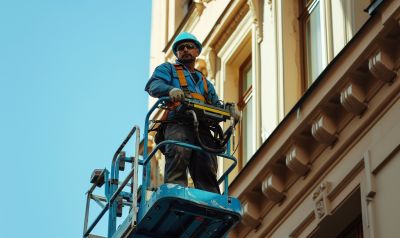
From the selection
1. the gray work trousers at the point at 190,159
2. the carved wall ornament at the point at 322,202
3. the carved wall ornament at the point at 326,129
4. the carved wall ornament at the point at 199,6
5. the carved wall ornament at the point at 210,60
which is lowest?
the carved wall ornament at the point at 322,202

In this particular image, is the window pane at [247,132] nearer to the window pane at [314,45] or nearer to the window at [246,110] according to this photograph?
the window at [246,110]

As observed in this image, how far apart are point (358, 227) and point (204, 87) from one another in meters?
3.03

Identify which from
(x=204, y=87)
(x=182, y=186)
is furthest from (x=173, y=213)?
(x=204, y=87)

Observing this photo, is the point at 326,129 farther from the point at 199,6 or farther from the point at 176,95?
the point at 199,6

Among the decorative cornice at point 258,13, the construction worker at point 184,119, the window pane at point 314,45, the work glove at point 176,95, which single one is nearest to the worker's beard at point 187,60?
the construction worker at point 184,119

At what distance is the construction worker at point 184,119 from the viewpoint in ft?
63.9

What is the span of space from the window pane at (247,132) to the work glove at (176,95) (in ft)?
21.2

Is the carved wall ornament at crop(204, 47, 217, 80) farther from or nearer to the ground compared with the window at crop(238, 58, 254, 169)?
farther from the ground

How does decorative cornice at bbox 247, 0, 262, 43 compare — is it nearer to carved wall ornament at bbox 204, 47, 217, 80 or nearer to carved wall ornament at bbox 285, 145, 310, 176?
carved wall ornament at bbox 204, 47, 217, 80

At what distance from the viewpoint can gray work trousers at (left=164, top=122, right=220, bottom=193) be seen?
19500mm

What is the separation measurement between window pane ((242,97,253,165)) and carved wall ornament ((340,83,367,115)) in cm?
489

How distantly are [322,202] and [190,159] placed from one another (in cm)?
234

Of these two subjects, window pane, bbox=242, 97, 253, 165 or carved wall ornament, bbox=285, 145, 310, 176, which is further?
window pane, bbox=242, 97, 253, 165

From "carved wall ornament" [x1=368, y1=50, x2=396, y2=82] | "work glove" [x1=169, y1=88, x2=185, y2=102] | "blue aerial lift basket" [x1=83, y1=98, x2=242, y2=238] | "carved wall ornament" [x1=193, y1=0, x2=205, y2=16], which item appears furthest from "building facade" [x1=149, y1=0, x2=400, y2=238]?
"work glove" [x1=169, y1=88, x2=185, y2=102]
